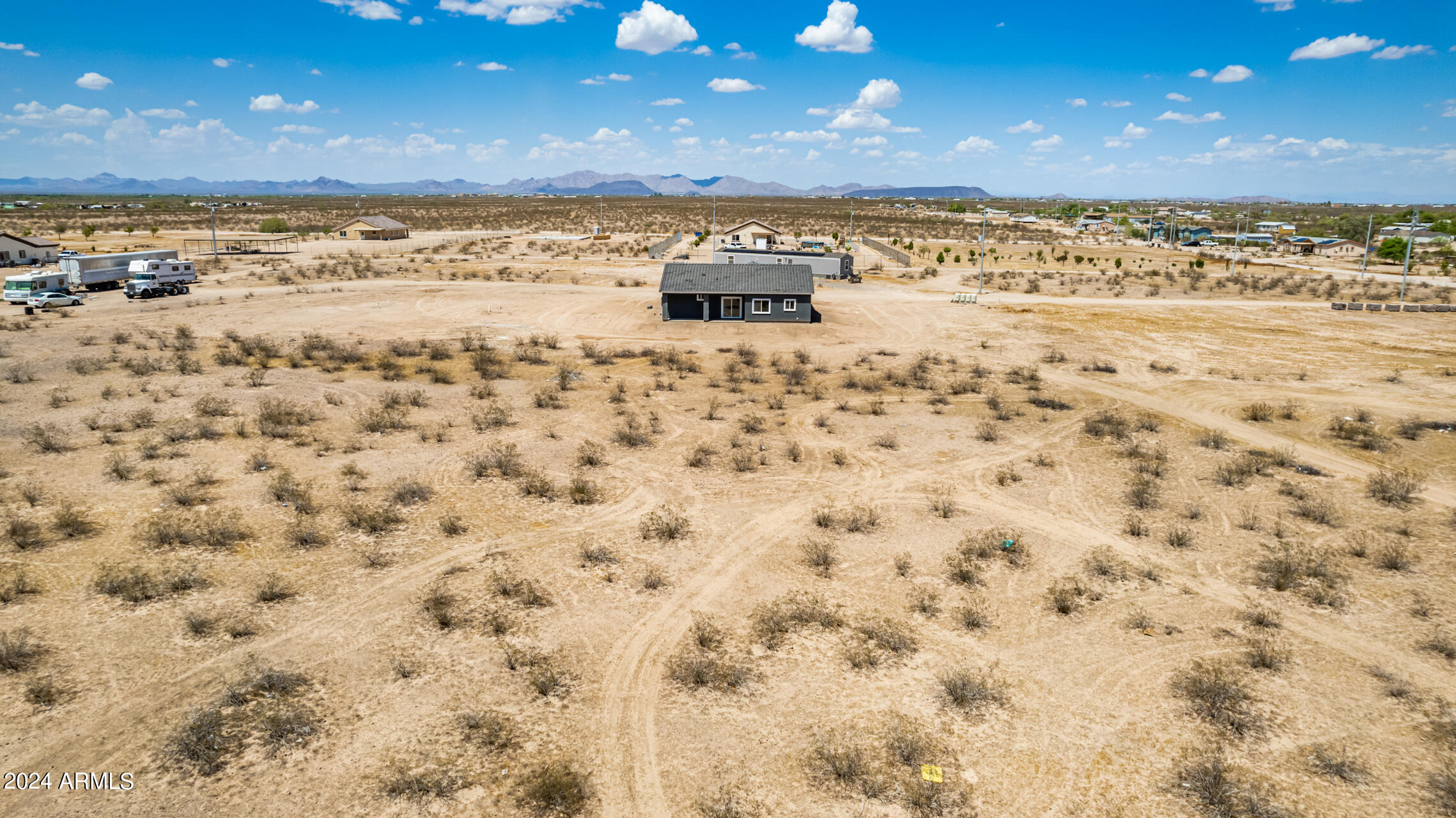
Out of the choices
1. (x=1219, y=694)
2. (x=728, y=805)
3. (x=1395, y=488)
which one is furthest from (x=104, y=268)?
(x=1395, y=488)

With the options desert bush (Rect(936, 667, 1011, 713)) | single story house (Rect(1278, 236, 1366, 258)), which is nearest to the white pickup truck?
desert bush (Rect(936, 667, 1011, 713))

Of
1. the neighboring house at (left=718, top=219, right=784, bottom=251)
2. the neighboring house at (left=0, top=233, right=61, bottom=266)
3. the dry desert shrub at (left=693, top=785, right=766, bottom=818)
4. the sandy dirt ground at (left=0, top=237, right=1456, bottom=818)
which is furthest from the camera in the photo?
the neighboring house at (left=718, top=219, right=784, bottom=251)

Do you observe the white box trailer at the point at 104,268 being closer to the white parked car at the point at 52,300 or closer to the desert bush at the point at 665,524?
the white parked car at the point at 52,300

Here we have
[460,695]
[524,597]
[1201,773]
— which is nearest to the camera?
[1201,773]

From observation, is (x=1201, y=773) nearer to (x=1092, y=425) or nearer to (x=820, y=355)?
(x=1092, y=425)

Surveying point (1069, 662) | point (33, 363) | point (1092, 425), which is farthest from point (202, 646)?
point (33, 363)

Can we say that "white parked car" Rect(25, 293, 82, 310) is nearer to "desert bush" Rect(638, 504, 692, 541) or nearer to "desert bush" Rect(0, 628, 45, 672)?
"desert bush" Rect(0, 628, 45, 672)
